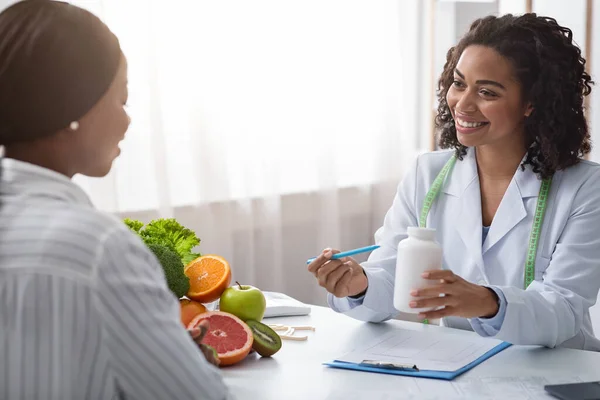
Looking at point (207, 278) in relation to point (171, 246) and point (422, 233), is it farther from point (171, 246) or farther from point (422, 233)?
point (422, 233)

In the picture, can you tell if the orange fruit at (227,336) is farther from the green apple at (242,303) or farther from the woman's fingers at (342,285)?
the woman's fingers at (342,285)

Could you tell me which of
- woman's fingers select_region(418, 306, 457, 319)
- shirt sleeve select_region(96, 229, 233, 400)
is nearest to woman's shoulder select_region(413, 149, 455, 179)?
woman's fingers select_region(418, 306, 457, 319)

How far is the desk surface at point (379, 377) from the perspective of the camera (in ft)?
4.74

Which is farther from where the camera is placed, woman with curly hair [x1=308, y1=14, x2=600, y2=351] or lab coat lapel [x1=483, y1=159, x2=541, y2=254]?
lab coat lapel [x1=483, y1=159, x2=541, y2=254]

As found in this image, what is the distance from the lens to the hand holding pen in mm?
1831

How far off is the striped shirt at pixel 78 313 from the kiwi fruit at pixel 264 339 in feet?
2.25

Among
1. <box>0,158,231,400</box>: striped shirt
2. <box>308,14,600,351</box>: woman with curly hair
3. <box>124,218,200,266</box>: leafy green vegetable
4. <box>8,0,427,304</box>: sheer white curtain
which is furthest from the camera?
<box>8,0,427,304</box>: sheer white curtain

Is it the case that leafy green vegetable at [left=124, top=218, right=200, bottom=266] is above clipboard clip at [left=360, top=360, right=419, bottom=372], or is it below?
above

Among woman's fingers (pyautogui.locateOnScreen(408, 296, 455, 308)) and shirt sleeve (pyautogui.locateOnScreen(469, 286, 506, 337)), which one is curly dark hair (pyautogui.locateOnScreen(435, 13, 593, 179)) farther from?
woman's fingers (pyautogui.locateOnScreen(408, 296, 455, 308))

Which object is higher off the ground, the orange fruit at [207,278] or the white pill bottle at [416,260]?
the white pill bottle at [416,260]

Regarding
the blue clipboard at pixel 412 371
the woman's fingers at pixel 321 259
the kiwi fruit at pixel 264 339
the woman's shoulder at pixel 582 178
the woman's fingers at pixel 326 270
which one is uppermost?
the woman's shoulder at pixel 582 178

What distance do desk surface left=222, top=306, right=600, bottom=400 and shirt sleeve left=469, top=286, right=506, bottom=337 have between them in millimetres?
58

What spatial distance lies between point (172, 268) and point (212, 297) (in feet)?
0.39

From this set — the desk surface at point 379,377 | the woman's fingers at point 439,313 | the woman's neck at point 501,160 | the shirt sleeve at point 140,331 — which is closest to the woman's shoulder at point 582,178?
the woman's neck at point 501,160
